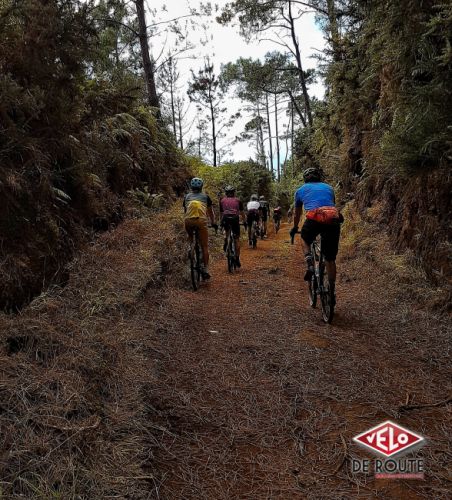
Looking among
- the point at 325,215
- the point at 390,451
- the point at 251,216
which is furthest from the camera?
the point at 251,216

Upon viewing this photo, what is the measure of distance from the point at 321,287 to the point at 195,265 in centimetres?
291

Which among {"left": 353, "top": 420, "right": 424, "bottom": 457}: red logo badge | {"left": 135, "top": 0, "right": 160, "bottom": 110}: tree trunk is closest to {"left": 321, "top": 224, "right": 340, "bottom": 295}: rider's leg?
{"left": 353, "top": 420, "right": 424, "bottom": 457}: red logo badge

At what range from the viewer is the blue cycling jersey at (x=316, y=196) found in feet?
19.4

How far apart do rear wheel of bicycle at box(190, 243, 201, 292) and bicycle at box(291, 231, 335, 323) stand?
234 centimetres

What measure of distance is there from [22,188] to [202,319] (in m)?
3.02

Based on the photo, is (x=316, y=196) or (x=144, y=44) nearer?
(x=316, y=196)

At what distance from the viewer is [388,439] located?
313 cm

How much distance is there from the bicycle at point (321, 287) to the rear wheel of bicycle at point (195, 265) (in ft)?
7.68

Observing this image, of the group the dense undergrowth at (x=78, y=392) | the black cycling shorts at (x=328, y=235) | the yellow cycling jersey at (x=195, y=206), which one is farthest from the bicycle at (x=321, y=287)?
the yellow cycling jersey at (x=195, y=206)

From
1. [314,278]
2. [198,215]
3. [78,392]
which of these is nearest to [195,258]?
[198,215]

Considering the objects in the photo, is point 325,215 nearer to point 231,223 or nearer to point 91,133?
point 91,133

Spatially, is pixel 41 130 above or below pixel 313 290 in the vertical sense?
above

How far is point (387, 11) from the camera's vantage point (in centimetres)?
589

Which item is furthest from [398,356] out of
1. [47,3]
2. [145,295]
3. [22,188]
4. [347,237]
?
[347,237]
